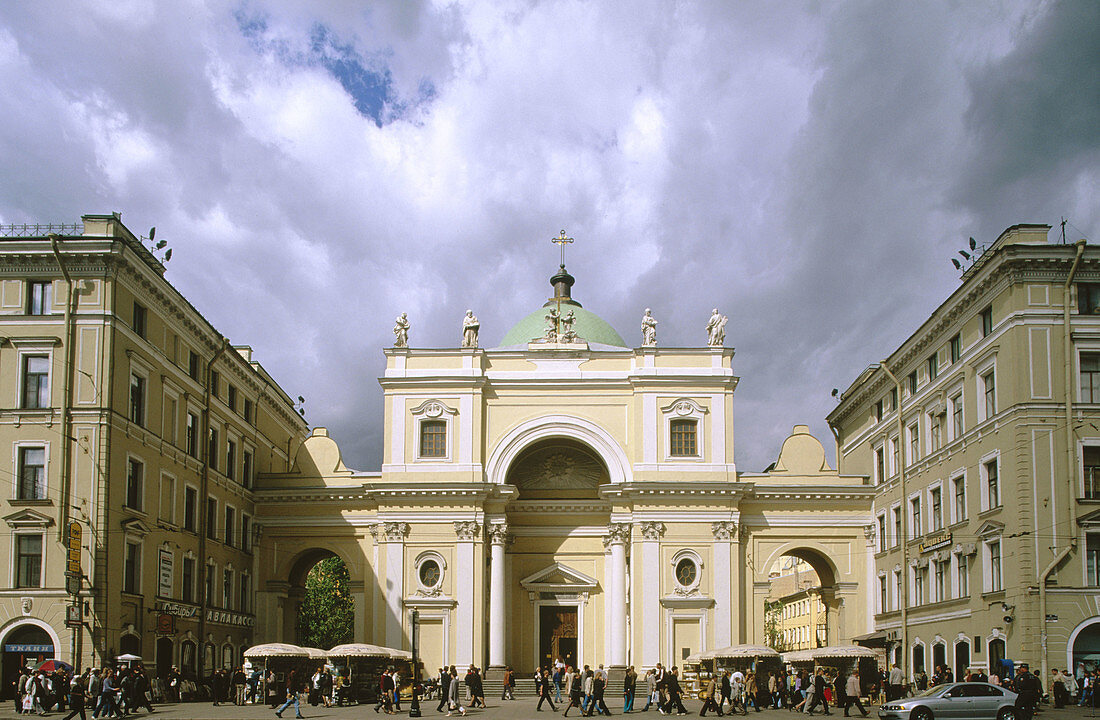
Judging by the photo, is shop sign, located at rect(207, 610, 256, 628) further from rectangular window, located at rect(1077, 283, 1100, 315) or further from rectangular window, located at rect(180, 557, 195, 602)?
rectangular window, located at rect(1077, 283, 1100, 315)

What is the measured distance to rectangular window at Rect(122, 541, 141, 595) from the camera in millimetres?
38906

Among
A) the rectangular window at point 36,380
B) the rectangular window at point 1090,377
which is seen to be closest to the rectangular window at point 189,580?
the rectangular window at point 36,380

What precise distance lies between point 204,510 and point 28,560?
34.8 ft

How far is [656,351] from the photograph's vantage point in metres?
53.0

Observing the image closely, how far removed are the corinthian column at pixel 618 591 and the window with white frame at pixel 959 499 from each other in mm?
14849

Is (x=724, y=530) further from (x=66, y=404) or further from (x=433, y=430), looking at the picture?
(x=66, y=404)

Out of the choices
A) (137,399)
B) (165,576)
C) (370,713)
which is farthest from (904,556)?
(137,399)

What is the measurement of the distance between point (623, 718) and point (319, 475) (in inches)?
906

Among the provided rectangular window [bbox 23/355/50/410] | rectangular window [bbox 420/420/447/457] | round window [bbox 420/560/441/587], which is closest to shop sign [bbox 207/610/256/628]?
round window [bbox 420/560/441/587]

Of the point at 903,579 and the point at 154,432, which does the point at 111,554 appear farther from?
the point at 903,579

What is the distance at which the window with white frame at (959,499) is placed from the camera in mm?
41656

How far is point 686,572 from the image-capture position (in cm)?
5156

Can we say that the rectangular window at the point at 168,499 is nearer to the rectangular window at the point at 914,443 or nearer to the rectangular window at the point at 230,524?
the rectangular window at the point at 230,524

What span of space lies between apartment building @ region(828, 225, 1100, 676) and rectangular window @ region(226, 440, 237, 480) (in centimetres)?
2822
